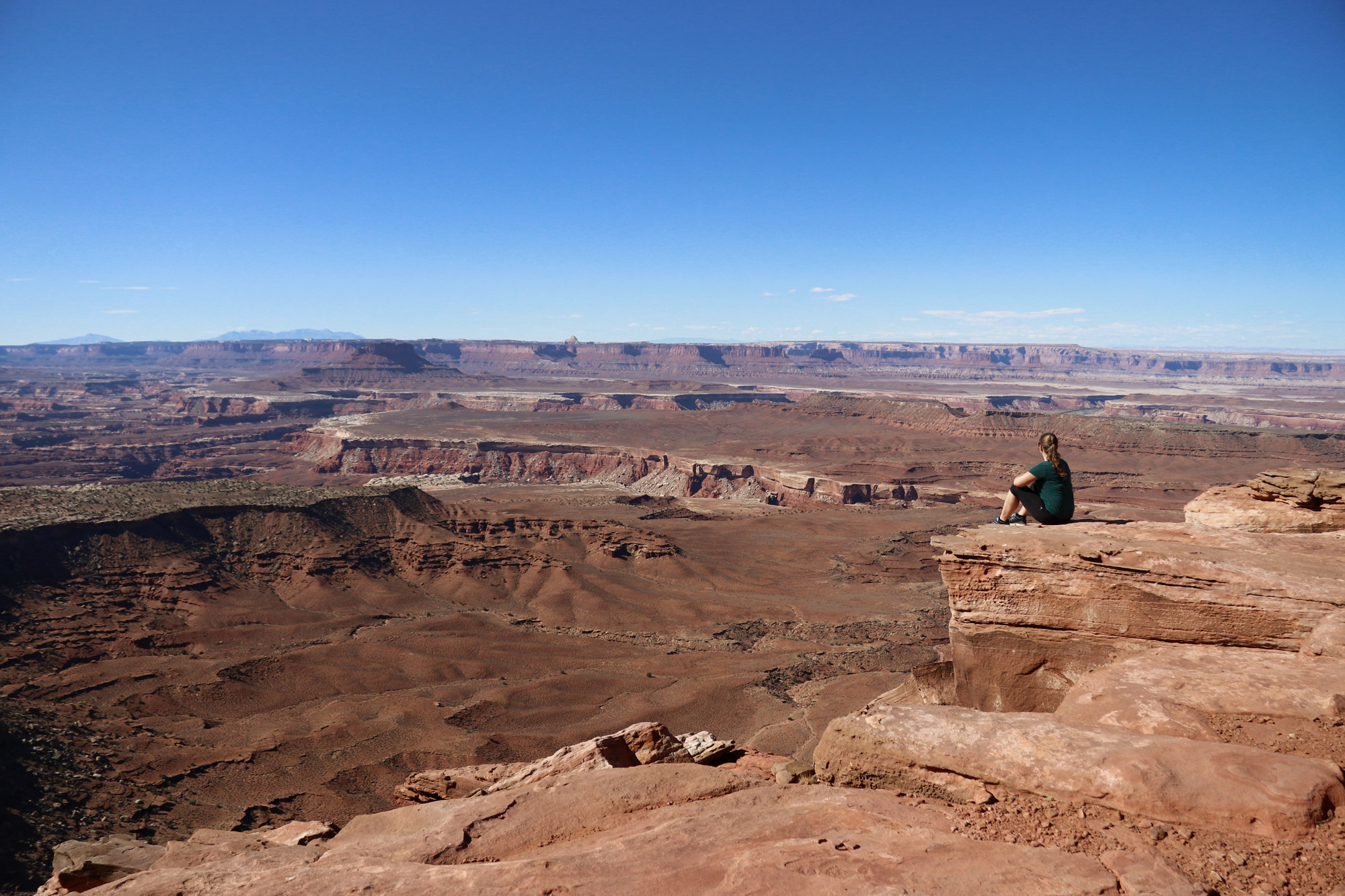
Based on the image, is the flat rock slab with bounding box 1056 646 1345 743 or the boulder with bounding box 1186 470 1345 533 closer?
the flat rock slab with bounding box 1056 646 1345 743

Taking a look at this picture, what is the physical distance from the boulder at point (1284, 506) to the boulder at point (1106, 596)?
783mm

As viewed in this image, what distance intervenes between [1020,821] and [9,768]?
80.8 feet

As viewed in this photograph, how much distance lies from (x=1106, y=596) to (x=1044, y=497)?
2078 millimetres

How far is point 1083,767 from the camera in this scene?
6570 mm

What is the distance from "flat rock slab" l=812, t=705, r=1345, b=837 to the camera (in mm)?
5879

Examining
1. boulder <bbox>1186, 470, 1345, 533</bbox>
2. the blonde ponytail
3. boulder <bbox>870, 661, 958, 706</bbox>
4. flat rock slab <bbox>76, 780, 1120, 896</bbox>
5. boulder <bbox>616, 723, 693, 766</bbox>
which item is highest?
the blonde ponytail

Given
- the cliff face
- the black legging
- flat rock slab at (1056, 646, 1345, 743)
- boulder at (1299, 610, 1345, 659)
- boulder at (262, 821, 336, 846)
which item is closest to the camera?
flat rock slab at (1056, 646, 1345, 743)

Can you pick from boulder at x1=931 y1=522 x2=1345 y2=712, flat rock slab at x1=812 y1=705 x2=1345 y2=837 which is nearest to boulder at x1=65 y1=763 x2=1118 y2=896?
flat rock slab at x1=812 y1=705 x2=1345 y2=837

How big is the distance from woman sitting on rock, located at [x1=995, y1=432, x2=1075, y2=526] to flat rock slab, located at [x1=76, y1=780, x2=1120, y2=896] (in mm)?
6336

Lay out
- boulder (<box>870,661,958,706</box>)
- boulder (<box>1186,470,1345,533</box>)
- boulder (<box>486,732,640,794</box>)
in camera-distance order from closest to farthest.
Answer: boulder (<box>486,732,640,794</box>) < boulder (<box>1186,470,1345,533</box>) < boulder (<box>870,661,958,706</box>)

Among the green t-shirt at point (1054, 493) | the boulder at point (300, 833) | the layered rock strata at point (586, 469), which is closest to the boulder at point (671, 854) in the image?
the boulder at point (300, 833)

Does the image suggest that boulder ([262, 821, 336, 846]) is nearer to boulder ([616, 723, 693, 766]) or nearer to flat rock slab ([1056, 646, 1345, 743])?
boulder ([616, 723, 693, 766])

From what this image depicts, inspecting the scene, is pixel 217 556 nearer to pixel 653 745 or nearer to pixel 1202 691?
pixel 653 745

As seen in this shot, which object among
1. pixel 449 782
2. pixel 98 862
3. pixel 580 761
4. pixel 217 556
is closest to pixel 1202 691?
pixel 580 761
